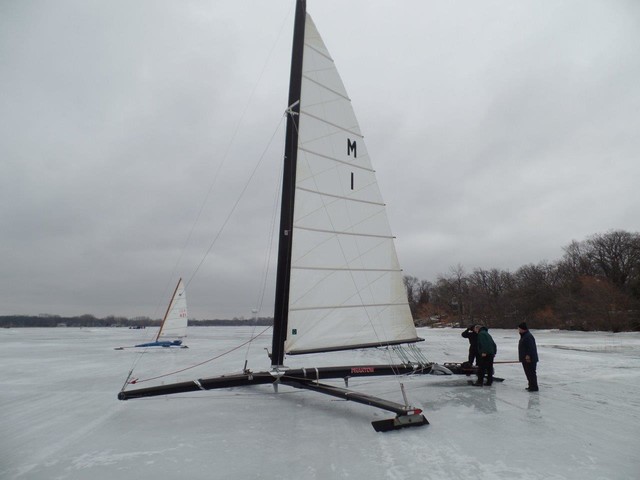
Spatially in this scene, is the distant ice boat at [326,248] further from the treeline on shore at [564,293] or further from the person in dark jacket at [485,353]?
the treeline on shore at [564,293]

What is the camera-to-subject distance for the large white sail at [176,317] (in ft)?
66.6

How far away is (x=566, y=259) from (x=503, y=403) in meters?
54.5

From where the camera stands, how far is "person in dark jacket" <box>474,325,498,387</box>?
6.70 metres

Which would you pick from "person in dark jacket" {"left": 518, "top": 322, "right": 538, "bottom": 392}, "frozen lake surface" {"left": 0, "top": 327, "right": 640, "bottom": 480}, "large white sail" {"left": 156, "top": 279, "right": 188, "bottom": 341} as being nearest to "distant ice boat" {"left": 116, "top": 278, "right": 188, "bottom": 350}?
"large white sail" {"left": 156, "top": 279, "right": 188, "bottom": 341}

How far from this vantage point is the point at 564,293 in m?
40.0

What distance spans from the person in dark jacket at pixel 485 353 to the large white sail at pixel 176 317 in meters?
17.5

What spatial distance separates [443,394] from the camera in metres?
6.14

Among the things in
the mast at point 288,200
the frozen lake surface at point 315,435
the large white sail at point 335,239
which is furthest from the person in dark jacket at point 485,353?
the mast at point 288,200

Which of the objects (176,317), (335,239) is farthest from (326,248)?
(176,317)

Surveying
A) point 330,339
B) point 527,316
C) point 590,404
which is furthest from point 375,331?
point 527,316

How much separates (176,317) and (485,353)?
18259 millimetres

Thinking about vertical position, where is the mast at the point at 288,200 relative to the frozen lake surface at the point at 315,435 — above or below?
above

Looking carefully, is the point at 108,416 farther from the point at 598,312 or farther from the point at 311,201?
the point at 598,312

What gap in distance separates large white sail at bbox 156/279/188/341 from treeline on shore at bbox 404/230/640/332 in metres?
33.8
